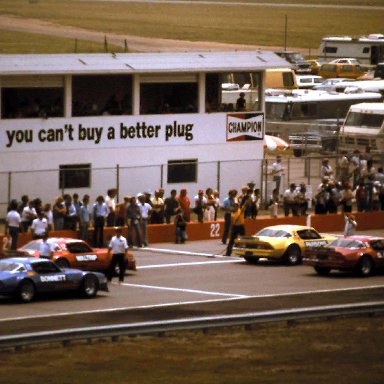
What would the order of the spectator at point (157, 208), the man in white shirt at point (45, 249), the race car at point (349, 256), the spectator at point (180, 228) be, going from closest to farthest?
the man in white shirt at point (45, 249) < the race car at point (349, 256) < the spectator at point (180, 228) < the spectator at point (157, 208)

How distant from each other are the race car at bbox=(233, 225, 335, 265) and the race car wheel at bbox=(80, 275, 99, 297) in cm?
658

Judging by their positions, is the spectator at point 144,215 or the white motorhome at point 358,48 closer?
the spectator at point 144,215

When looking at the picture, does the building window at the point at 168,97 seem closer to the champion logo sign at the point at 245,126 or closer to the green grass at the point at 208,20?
the champion logo sign at the point at 245,126

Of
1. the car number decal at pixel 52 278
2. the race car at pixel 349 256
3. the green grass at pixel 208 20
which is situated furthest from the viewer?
the green grass at pixel 208 20

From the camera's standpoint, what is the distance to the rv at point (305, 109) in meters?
62.2

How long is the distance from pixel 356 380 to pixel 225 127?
2535cm

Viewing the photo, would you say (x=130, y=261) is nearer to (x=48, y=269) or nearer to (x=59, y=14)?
(x=48, y=269)

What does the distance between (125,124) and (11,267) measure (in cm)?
1565

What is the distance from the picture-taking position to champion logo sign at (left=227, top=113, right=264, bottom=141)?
4734 centimetres

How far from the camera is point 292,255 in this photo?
3716 cm

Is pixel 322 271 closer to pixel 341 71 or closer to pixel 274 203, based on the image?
pixel 274 203

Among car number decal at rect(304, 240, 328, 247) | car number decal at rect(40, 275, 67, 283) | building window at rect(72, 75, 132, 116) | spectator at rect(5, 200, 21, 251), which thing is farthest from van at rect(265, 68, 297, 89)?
car number decal at rect(40, 275, 67, 283)

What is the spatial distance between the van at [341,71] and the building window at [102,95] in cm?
4427

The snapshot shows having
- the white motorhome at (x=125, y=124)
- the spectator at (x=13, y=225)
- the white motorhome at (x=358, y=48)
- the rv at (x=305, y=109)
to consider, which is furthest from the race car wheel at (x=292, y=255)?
the white motorhome at (x=358, y=48)
